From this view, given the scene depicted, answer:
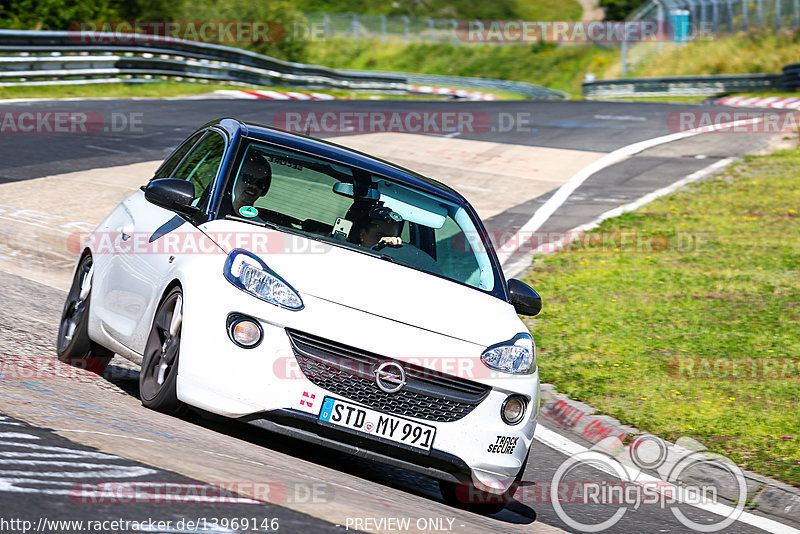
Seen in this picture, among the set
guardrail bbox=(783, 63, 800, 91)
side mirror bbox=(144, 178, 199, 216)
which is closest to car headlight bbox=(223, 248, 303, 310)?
side mirror bbox=(144, 178, 199, 216)

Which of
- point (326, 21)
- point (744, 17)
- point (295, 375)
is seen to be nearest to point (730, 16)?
point (744, 17)

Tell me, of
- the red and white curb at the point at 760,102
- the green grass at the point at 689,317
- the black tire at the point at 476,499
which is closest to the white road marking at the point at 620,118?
the red and white curb at the point at 760,102

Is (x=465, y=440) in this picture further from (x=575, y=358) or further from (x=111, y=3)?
(x=111, y=3)

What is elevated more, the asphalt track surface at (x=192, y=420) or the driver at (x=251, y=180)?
the driver at (x=251, y=180)

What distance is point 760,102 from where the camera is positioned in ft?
100

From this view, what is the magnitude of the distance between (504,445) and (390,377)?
76 cm

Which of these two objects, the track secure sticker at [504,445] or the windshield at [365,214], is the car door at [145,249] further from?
the track secure sticker at [504,445]

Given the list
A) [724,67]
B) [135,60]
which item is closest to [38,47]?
[135,60]

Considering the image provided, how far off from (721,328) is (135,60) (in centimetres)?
2106

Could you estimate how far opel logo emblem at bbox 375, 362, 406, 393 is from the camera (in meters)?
5.02

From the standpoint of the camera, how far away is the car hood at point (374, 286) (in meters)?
5.24

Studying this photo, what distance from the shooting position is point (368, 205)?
A: 6.48 meters

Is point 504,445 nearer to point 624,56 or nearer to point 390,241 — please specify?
point 390,241

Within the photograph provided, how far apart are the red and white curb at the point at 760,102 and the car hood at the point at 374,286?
2451cm
